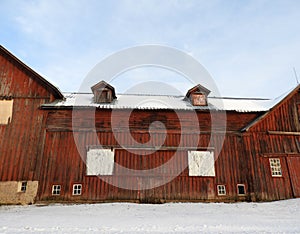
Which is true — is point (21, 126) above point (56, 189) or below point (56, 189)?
above

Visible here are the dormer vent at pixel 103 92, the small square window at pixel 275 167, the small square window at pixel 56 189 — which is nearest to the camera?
the small square window at pixel 56 189

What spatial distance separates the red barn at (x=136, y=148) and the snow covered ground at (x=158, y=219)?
1.52m

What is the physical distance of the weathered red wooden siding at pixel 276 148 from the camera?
15.3 m

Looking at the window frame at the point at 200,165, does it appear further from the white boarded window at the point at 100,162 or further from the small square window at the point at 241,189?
the white boarded window at the point at 100,162

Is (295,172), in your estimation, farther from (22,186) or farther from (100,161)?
(22,186)

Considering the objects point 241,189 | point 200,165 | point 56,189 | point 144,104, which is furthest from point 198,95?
point 56,189

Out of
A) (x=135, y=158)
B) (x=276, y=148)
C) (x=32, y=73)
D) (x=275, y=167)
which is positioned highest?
(x=32, y=73)

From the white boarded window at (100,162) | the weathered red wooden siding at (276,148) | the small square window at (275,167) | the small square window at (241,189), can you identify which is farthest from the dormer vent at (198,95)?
the white boarded window at (100,162)

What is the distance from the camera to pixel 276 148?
1614 centimetres

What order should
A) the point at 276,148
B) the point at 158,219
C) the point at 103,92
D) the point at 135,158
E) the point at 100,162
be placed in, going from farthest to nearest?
the point at 103,92 → the point at 276,148 → the point at 135,158 → the point at 100,162 → the point at 158,219

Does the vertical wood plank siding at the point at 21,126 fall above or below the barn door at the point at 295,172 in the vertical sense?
above

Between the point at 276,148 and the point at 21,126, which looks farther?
the point at 276,148

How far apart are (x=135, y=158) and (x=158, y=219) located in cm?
584

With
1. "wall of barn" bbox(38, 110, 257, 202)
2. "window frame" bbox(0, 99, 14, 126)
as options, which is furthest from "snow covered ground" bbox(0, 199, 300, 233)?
"window frame" bbox(0, 99, 14, 126)
